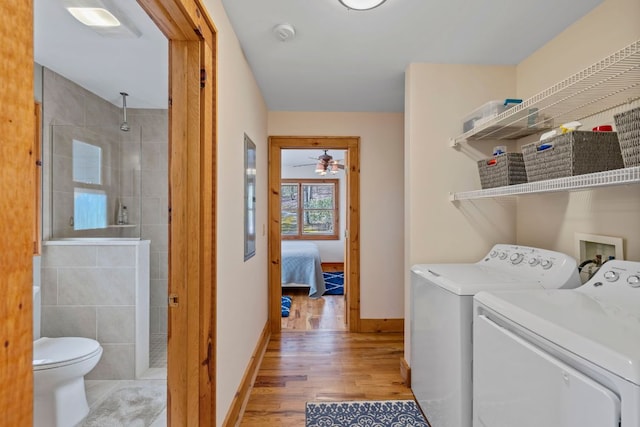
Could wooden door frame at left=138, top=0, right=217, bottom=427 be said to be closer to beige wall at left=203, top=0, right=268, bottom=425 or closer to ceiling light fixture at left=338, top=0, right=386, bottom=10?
→ beige wall at left=203, top=0, right=268, bottom=425

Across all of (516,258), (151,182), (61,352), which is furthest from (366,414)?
(151,182)

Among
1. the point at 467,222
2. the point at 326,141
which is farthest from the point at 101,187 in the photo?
the point at 467,222

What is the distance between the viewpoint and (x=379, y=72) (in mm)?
2328

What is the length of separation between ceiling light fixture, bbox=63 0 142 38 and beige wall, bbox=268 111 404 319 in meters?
1.54

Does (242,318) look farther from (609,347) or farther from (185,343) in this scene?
(609,347)

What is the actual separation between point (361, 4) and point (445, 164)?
3.84 feet

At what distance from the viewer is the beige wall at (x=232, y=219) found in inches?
61.1

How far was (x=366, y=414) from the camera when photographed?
1.93 metres

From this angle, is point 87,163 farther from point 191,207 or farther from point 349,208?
point 349,208

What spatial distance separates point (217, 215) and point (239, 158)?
0.57 meters

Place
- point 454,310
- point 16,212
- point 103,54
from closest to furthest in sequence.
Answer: point 16,212 < point 454,310 < point 103,54

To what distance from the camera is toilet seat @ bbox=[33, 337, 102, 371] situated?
173 cm

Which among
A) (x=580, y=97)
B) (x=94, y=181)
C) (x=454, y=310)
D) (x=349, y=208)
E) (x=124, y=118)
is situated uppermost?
(x=124, y=118)

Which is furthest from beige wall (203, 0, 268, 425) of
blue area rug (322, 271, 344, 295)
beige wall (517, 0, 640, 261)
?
blue area rug (322, 271, 344, 295)
